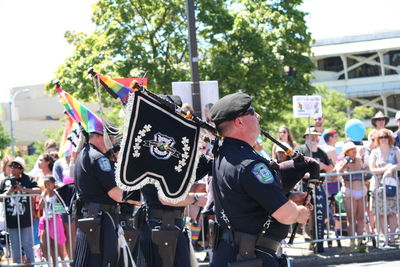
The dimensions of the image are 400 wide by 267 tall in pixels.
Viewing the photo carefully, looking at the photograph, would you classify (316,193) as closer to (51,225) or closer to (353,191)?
(353,191)

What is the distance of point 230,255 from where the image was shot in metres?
4.38

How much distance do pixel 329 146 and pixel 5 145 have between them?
51.6m

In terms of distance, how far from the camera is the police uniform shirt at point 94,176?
22.0ft

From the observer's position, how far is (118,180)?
5188 mm

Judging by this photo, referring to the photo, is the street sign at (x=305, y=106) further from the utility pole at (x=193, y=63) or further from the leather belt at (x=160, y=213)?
the leather belt at (x=160, y=213)

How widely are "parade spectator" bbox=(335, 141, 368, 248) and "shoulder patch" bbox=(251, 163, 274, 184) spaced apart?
653cm

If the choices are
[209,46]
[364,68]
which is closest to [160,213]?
[209,46]

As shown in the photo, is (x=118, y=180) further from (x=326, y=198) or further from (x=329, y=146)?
(x=329, y=146)

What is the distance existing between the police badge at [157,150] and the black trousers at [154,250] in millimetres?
1281

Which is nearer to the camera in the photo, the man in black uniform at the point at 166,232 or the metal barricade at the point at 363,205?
the man in black uniform at the point at 166,232

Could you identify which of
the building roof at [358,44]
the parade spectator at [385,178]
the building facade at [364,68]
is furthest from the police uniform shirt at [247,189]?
the building facade at [364,68]

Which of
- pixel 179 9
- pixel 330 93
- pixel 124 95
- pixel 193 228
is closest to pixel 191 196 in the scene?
pixel 124 95

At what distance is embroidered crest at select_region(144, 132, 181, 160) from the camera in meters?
5.14

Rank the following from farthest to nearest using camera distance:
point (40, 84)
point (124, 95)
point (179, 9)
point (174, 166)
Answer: point (40, 84) → point (179, 9) → point (124, 95) → point (174, 166)
